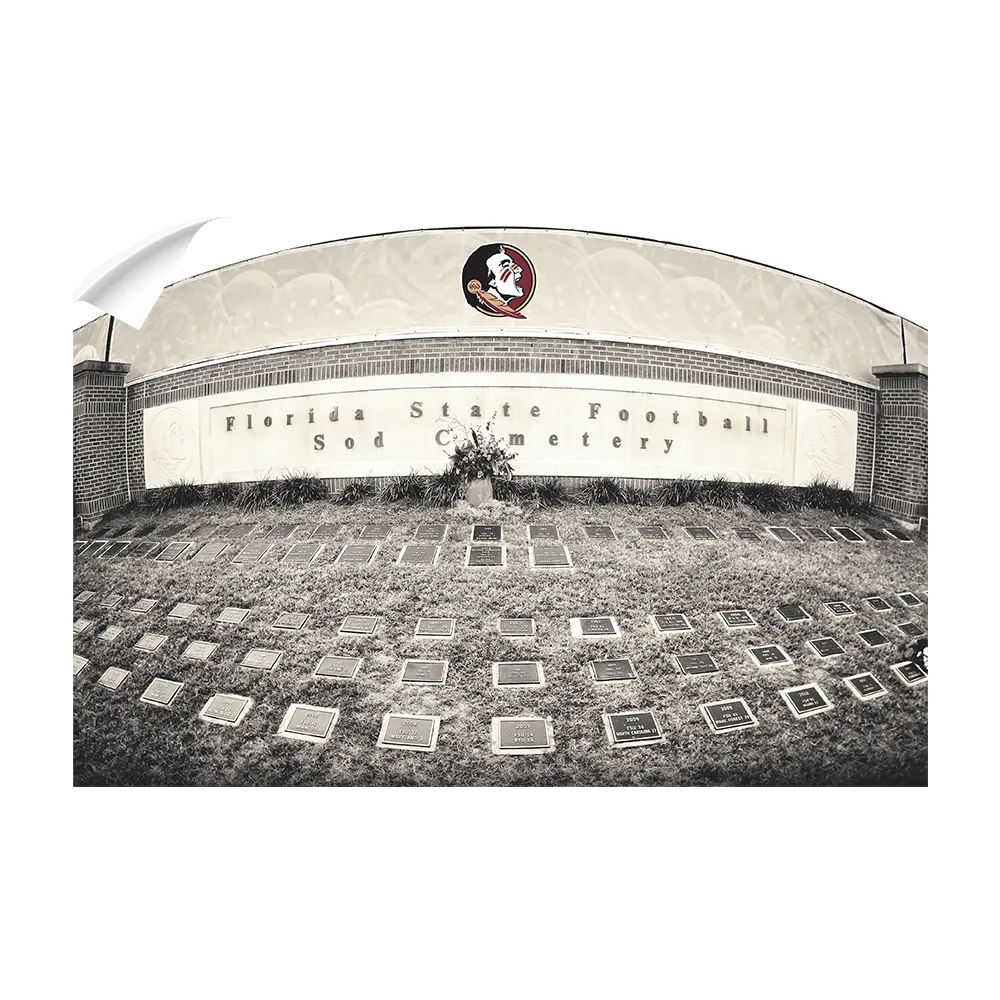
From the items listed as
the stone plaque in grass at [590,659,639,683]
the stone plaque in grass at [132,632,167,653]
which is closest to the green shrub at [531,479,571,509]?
the stone plaque in grass at [590,659,639,683]

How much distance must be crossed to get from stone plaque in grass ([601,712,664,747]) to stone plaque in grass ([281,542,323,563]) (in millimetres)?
1992

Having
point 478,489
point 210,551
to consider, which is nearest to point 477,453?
point 478,489

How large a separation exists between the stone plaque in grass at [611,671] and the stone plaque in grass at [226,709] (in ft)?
6.76

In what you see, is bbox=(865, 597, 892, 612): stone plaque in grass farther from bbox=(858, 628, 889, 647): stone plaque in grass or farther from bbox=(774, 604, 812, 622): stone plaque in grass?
bbox=(774, 604, 812, 622): stone plaque in grass

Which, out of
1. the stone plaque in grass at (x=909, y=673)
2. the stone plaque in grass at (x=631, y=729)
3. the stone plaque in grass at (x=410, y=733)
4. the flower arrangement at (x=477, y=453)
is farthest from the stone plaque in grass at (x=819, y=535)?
the stone plaque in grass at (x=410, y=733)

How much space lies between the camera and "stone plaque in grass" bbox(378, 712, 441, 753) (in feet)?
13.4

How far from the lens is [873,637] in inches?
176

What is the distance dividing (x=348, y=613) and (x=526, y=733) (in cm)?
128

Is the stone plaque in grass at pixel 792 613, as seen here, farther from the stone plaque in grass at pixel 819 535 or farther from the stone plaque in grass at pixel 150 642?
the stone plaque in grass at pixel 150 642

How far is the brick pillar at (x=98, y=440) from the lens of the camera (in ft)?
15.0

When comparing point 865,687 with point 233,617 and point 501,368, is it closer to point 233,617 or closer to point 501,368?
point 501,368

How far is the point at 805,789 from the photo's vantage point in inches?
171

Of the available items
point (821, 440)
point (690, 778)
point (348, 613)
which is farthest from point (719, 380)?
point (348, 613)
